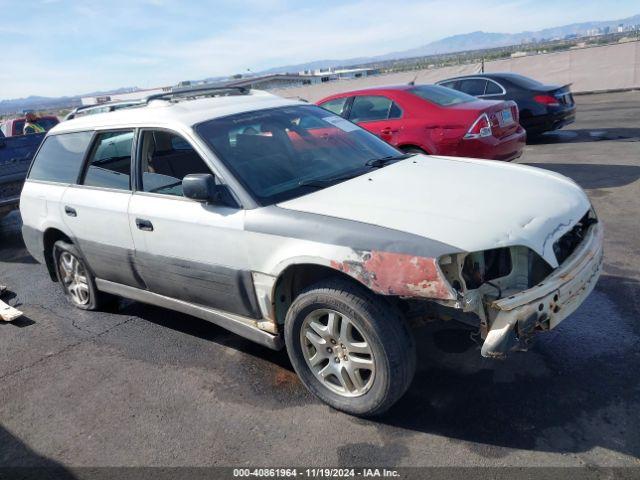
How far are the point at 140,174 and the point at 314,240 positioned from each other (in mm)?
1726

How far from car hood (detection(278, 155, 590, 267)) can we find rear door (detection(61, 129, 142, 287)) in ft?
5.04

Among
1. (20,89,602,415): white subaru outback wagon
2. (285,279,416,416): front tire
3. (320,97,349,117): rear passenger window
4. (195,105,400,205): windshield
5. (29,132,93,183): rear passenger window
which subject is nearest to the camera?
(20,89,602,415): white subaru outback wagon

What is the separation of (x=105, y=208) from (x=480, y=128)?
15.7 ft

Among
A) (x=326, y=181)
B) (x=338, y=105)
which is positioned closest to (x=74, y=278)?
(x=326, y=181)

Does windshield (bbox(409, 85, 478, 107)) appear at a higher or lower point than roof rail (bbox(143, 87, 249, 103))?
lower

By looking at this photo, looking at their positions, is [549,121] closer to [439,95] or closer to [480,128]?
[439,95]

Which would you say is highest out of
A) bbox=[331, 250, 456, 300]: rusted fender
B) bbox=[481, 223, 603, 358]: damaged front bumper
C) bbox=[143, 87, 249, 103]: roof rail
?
bbox=[143, 87, 249, 103]: roof rail

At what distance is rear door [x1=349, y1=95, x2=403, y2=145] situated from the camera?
750 centimetres

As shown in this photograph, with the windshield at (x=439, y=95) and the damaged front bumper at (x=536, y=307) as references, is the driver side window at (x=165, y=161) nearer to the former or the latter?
the damaged front bumper at (x=536, y=307)

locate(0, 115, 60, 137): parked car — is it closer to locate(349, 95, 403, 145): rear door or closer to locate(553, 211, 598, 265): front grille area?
locate(349, 95, 403, 145): rear door

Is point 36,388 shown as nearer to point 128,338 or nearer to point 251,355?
Result: point 128,338

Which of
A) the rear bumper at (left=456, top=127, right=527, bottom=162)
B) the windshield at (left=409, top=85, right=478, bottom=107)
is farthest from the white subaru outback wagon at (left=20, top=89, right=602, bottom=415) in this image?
the windshield at (left=409, top=85, right=478, bottom=107)

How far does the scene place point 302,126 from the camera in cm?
416

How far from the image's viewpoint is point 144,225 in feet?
12.6
